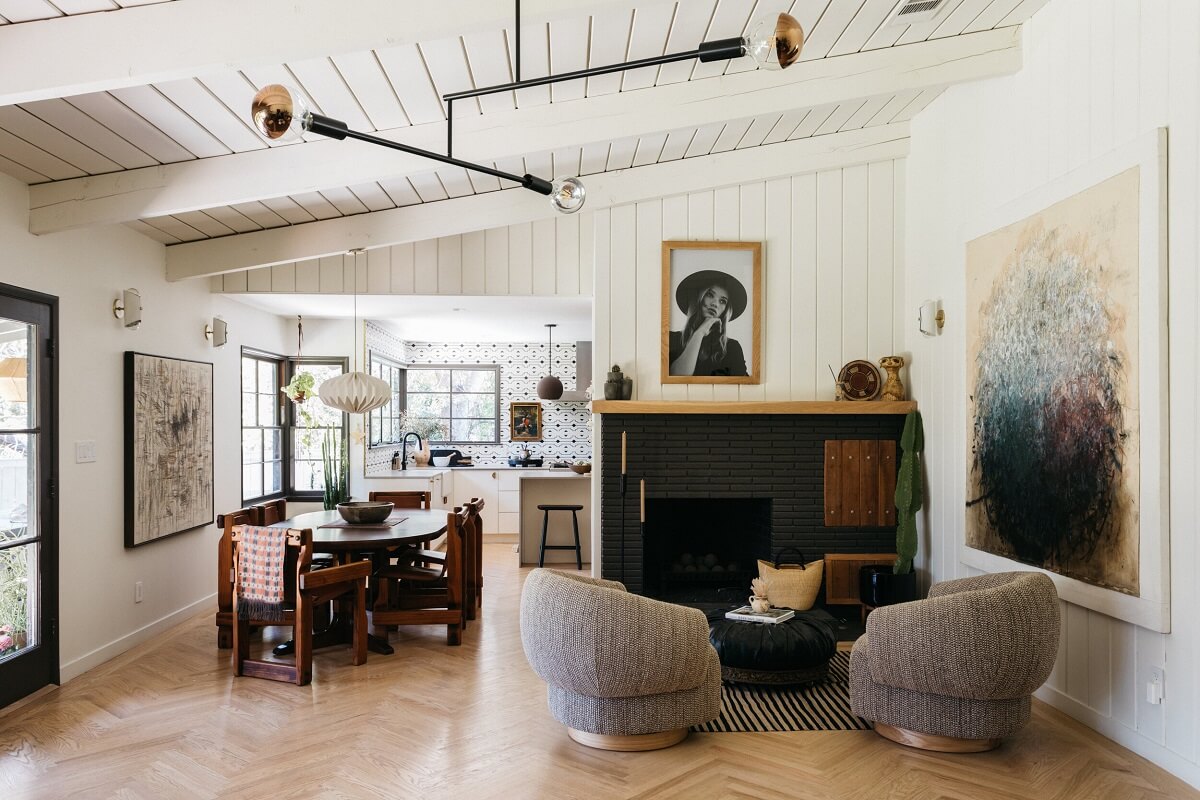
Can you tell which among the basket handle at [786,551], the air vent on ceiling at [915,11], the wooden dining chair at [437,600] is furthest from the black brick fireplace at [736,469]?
the air vent on ceiling at [915,11]

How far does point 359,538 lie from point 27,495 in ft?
5.26

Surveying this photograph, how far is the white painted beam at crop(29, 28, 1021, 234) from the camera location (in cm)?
406

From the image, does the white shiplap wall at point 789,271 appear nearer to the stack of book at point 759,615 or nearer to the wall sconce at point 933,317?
the wall sconce at point 933,317

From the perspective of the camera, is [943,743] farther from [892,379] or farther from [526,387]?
[526,387]

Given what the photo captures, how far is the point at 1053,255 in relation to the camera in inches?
153

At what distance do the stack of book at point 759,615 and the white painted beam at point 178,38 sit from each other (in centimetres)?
300

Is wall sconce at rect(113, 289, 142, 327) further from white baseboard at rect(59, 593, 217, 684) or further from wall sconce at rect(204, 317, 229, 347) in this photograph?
white baseboard at rect(59, 593, 217, 684)

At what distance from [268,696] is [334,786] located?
1.22 meters

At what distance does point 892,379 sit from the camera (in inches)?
216

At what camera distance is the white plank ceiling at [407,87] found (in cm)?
330

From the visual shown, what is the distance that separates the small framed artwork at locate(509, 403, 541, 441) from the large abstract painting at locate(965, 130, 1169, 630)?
6487 millimetres

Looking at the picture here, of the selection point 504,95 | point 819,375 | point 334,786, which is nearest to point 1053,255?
point 819,375

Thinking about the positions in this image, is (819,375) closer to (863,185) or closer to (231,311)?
(863,185)

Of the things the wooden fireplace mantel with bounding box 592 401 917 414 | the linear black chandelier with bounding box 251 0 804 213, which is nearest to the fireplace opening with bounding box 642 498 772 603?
the wooden fireplace mantel with bounding box 592 401 917 414
